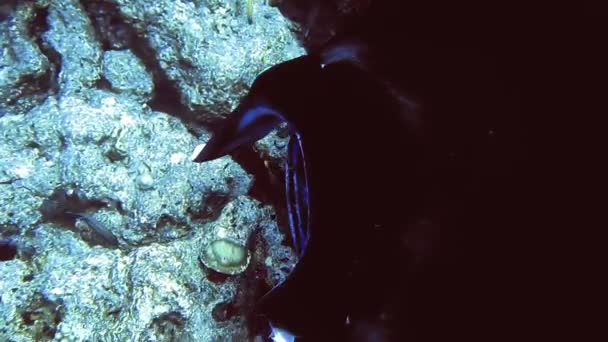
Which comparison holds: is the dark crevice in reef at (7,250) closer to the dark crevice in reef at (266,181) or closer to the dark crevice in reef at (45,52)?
the dark crevice in reef at (45,52)

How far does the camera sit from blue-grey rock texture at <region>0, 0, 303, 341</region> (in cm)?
217

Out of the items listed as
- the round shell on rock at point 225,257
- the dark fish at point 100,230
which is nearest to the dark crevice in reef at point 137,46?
the dark fish at point 100,230

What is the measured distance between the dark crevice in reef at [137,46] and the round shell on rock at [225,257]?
37.3 inches

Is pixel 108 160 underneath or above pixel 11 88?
underneath

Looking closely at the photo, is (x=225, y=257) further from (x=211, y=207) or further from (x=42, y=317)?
(x=42, y=317)

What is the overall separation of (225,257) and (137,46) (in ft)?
5.66

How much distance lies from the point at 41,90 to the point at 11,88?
0.58ft

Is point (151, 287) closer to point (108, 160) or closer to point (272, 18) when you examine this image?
point (108, 160)

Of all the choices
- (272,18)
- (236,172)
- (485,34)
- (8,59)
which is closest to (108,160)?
(236,172)

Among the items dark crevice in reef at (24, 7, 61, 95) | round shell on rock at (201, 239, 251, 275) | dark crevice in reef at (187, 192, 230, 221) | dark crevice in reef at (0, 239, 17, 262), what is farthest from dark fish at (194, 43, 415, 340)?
dark crevice in reef at (24, 7, 61, 95)

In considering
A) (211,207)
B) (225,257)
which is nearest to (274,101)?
(225,257)

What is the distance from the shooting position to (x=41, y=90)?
294 centimetres

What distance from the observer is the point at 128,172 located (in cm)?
249

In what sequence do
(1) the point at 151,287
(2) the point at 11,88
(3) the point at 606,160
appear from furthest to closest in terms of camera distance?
1. (2) the point at 11,88
2. (1) the point at 151,287
3. (3) the point at 606,160
